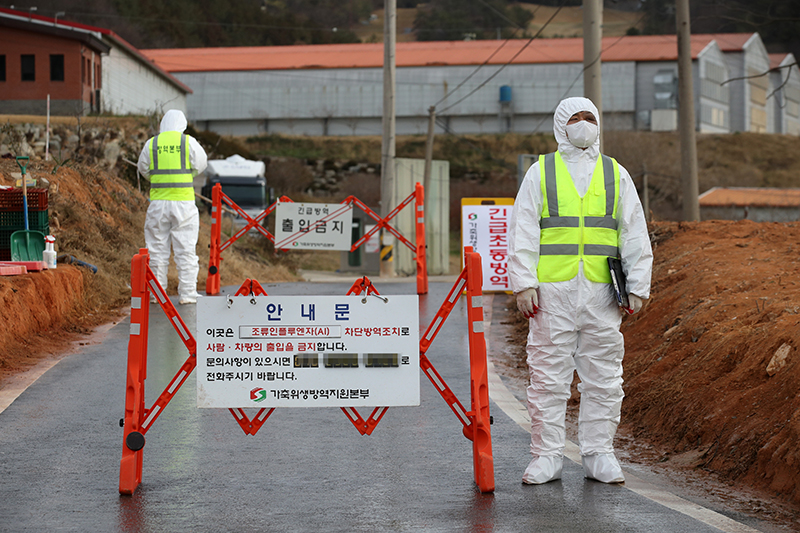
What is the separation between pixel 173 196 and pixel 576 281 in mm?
9130

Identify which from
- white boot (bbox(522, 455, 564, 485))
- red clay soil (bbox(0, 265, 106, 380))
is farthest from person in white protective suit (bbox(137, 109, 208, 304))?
white boot (bbox(522, 455, 564, 485))

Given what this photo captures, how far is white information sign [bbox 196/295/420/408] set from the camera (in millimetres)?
5777

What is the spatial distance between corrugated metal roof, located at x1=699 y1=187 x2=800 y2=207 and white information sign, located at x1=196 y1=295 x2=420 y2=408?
57.4m

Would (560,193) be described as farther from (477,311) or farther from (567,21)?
(567,21)

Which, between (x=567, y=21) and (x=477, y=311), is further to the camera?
(x=567, y=21)

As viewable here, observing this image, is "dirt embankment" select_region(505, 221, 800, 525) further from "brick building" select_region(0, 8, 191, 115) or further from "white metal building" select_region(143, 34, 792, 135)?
"white metal building" select_region(143, 34, 792, 135)

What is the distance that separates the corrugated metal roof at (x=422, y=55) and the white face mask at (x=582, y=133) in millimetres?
66200

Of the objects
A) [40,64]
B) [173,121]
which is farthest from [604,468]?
[40,64]

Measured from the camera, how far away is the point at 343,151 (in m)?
72.1

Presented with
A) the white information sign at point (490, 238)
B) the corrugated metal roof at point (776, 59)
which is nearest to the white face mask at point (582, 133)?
the white information sign at point (490, 238)

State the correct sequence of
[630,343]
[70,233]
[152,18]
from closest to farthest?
1. [630,343]
2. [70,233]
3. [152,18]

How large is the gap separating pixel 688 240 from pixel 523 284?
25.5 feet

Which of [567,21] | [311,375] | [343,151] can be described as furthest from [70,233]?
[567,21]

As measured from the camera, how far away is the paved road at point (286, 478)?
205 inches
